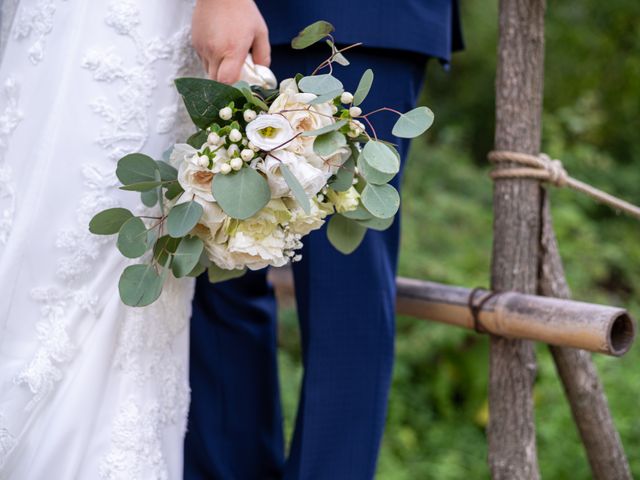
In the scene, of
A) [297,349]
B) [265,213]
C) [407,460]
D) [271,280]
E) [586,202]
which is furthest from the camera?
[586,202]

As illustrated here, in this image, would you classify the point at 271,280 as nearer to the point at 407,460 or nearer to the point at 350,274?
the point at 350,274

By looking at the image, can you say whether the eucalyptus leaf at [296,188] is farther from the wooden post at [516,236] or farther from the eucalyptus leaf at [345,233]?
the wooden post at [516,236]

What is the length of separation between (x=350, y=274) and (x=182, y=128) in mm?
406

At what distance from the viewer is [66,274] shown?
1252 mm

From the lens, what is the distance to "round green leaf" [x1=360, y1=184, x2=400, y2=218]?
1.12 metres

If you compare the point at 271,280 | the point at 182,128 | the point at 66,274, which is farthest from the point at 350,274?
the point at 271,280

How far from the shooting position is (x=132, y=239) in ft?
3.79

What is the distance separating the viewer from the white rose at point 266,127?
109cm

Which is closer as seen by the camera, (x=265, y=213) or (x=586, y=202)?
(x=265, y=213)

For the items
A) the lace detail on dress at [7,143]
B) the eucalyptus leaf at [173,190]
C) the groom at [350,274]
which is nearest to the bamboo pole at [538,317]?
the groom at [350,274]

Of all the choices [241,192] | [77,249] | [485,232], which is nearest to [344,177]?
[241,192]

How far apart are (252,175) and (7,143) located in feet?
1.57

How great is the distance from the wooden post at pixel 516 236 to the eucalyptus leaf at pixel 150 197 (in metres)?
0.82

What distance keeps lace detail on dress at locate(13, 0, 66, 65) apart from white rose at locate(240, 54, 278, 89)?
330 mm
